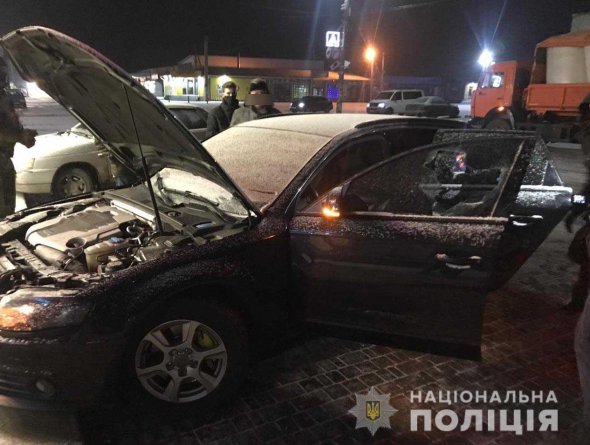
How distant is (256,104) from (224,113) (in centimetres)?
84

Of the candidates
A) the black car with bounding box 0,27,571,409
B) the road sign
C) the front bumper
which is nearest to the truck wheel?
the road sign

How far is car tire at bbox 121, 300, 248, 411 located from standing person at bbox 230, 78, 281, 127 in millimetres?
3591

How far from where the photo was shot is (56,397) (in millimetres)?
2230

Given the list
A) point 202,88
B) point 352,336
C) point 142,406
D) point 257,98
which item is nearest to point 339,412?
point 352,336

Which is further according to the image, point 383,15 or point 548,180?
point 383,15

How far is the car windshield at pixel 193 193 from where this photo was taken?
299 centimetres

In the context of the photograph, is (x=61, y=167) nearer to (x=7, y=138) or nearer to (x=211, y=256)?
(x=7, y=138)

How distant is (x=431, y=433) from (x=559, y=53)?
14.4 metres

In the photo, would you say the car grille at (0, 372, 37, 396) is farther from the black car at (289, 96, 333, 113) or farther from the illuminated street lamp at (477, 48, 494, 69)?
the black car at (289, 96, 333, 113)

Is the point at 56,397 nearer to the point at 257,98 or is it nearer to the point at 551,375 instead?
the point at 551,375

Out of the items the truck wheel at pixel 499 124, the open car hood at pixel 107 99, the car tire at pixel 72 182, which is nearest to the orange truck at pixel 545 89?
the truck wheel at pixel 499 124

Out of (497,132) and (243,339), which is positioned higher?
(497,132)

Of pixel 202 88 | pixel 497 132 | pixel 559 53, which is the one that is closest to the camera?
pixel 497 132

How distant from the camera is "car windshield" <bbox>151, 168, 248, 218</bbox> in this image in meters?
2.99
